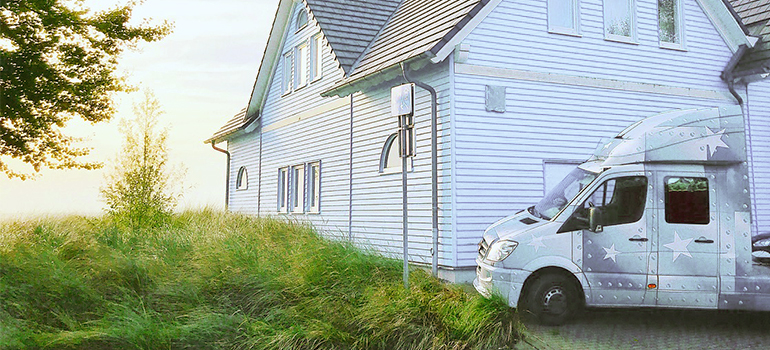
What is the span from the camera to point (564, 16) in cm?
1301

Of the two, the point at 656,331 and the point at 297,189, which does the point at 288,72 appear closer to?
the point at 297,189

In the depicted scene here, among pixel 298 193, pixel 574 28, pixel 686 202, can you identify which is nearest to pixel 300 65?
pixel 298 193

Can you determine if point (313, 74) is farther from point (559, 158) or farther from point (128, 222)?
point (559, 158)

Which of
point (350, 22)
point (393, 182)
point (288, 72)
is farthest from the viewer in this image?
point (288, 72)

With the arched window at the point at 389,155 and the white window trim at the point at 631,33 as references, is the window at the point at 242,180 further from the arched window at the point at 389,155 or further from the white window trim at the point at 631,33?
the white window trim at the point at 631,33

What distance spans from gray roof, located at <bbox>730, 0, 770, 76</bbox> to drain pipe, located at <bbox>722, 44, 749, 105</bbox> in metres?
0.11

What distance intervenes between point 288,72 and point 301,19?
68.2 inches

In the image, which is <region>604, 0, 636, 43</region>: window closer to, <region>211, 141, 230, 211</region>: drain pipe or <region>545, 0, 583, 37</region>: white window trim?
<region>545, 0, 583, 37</region>: white window trim

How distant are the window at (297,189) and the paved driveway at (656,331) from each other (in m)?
10.5

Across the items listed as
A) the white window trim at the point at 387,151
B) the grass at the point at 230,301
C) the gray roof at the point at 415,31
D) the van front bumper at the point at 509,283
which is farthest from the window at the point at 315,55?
the van front bumper at the point at 509,283

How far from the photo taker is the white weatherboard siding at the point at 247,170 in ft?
70.9

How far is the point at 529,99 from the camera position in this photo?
12367 millimetres

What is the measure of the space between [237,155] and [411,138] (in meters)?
15.8

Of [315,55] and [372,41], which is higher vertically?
[315,55]
